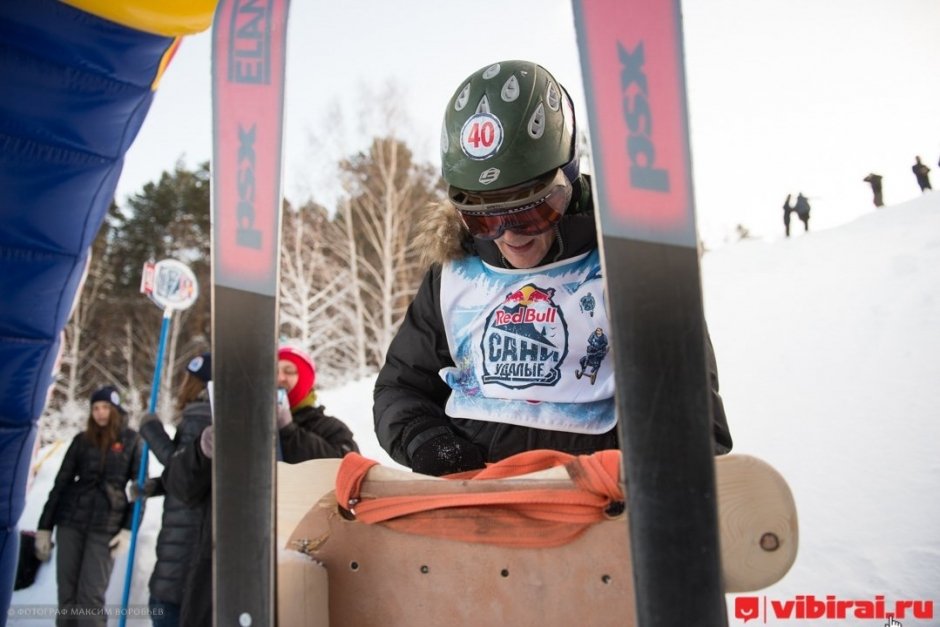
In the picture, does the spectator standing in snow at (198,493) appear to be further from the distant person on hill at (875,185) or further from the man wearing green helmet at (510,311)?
the distant person on hill at (875,185)

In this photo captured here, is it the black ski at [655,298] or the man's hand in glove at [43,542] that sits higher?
the black ski at [655,298]

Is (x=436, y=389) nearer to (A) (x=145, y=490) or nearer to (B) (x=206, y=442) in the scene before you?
(B) (x=206, y=442)

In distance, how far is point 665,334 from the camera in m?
0.90

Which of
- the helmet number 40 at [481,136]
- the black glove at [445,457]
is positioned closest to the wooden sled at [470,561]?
the black glove at [445,457]

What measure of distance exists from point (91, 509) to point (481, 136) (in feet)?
15.1

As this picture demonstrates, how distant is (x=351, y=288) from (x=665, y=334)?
1377 centimetres

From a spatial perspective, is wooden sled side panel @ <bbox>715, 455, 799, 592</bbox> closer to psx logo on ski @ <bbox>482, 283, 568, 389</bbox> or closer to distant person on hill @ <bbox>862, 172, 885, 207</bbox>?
psx logo on ski @ <bbox>482, 283, 568, 389</bbox>

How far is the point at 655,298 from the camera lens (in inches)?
35.7

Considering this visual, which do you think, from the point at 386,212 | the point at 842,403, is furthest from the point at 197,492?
the point at 386,212

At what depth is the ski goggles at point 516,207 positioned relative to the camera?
4.45ft

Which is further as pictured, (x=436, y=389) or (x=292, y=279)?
(x=292, y=279)

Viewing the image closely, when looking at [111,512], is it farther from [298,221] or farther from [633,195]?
[298,221]

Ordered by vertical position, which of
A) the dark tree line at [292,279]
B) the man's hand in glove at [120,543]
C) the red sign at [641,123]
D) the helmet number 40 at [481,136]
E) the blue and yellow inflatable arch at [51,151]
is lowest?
the man's hand in glove at [120,543]

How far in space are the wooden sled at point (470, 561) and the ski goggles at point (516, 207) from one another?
58cm
